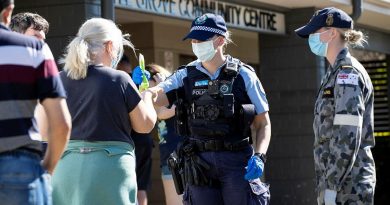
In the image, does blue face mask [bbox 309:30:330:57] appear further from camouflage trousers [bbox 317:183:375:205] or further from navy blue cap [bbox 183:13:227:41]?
camouflage trousers [bbox 317:183:375:205]

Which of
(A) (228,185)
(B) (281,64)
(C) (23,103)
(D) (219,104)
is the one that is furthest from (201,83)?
(B) (281,64)

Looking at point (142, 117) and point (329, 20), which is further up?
point (329, 20)

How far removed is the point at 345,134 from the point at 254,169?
2.28 feet

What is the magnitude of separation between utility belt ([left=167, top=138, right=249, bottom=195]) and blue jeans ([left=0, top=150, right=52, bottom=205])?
2236mm

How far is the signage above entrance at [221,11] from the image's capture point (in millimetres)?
9945

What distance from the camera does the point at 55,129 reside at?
414 cm

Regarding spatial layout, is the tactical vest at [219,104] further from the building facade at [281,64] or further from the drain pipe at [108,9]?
the building facade at [281,64]

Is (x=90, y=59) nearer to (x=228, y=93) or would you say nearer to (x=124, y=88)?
(x=124, y=88)

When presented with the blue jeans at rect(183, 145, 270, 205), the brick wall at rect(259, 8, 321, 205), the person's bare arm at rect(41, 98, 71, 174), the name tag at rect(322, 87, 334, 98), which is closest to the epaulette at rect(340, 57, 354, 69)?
the name tag at rect(322, 87, 334, 98)

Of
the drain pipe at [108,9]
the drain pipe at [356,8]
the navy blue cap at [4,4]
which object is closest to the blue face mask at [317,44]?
the navy blue cap at [4,4]

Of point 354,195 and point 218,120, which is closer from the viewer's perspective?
point 354,195

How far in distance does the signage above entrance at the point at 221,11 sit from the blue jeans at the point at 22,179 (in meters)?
5.49

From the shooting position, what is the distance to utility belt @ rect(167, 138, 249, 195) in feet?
20.5

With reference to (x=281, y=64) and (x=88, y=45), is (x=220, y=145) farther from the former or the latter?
(x=281, y=64)
